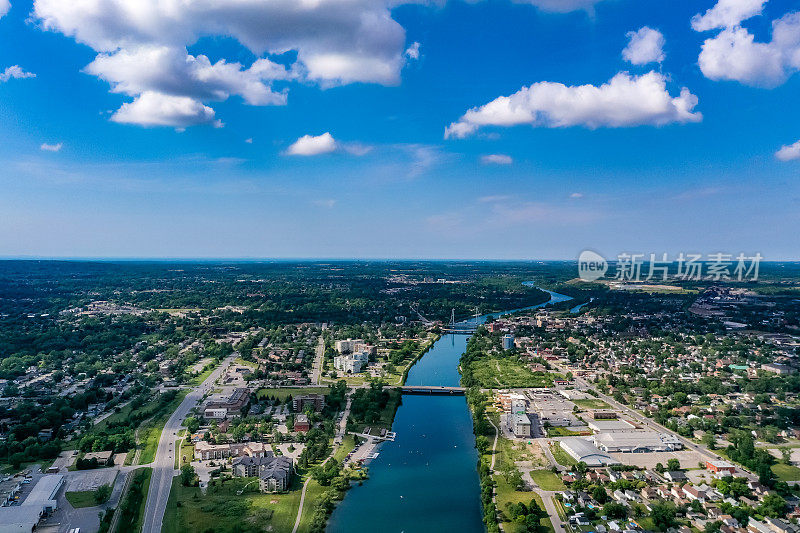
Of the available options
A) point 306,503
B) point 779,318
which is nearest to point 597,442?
point 306,503

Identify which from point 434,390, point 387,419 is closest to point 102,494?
point 387,419

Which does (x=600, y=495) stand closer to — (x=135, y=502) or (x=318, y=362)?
(x=135, y=502)

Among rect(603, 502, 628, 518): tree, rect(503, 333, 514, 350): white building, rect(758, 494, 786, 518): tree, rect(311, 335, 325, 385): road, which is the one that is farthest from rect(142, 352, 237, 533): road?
rect(503, 333, 514, 350): white building

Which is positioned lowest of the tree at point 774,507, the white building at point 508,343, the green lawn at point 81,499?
the green lawn at point 81,499

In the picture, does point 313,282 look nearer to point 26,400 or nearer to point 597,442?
point 26,400

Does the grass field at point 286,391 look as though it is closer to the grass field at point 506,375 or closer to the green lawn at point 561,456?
the grass field at point 506,375

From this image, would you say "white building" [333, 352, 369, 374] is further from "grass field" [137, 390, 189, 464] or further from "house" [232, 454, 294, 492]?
"house" [232, 454, 294, 492]

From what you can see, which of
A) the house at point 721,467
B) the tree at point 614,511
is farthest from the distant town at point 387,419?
the house at point 721,467
